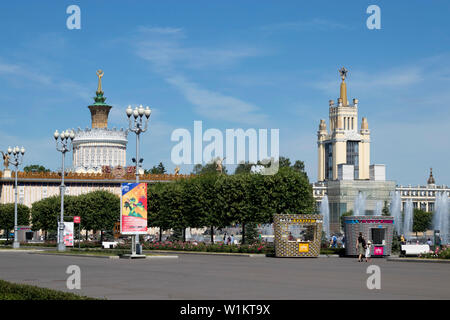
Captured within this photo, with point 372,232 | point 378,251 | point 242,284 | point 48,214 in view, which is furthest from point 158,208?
point 242,284

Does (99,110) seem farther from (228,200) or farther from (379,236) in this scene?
(379,236)

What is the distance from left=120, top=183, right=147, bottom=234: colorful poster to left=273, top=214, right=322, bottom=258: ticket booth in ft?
A: 31.2

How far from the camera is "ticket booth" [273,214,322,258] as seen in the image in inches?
1783

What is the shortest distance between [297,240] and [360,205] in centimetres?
11908

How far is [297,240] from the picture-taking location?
1810 inches

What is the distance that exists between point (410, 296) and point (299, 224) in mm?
27304

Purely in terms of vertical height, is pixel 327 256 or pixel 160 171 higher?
pixel 160 171

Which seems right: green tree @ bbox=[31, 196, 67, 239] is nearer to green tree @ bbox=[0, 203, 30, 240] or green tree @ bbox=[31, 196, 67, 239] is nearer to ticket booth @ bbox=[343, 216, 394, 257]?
green tree @ bbox=[0, 203, 30, 240]

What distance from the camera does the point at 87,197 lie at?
3361 inches

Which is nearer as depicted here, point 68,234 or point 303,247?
point 303,247

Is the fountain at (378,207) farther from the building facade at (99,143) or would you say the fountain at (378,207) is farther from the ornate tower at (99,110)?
the ornate tower at (99,110)

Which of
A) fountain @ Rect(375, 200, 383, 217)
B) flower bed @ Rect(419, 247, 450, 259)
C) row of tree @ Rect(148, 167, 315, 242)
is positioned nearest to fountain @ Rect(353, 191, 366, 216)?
fountain @ Rect(375, 200, 383, 217)
